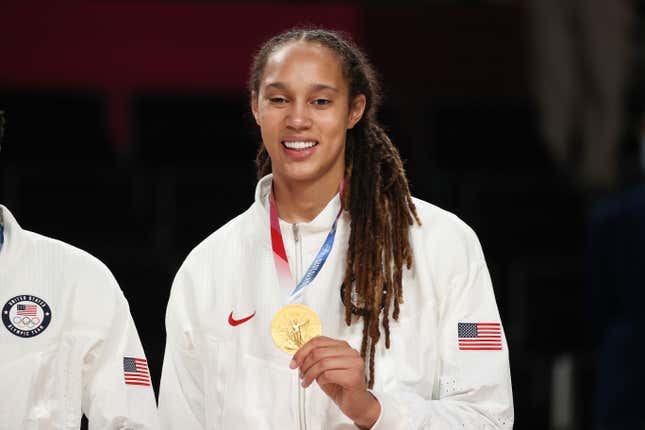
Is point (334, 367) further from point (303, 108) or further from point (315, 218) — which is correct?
point (303, 108)

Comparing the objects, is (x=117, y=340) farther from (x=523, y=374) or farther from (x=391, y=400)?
(x=523, y=374)

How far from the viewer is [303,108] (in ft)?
11.6

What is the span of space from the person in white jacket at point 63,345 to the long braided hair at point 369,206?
2.08ft

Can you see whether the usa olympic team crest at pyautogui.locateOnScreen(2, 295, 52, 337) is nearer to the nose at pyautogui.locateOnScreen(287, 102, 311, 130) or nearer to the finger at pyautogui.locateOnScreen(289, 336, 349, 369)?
the finger at pyautogui.locateOnScreen(289, 336, 349, 369)

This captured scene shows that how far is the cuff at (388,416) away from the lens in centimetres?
332

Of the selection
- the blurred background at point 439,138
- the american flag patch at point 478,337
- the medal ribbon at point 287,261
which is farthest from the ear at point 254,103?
the blurred background at point 439,138

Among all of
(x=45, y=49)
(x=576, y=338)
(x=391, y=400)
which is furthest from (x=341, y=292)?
(x=45, y=49)

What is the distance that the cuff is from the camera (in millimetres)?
3316

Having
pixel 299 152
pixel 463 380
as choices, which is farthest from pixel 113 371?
pixel 463 380

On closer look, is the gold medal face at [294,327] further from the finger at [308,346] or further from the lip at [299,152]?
the lip at [299,152]

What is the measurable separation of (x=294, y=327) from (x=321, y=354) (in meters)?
0.22

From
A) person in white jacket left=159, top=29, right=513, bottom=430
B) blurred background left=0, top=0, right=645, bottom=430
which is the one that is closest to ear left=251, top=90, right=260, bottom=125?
person in white jacket left=159, top=29, right=513, bottom=430

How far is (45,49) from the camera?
7.83 m

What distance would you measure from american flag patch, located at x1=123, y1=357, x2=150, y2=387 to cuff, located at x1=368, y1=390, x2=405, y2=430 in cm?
66
